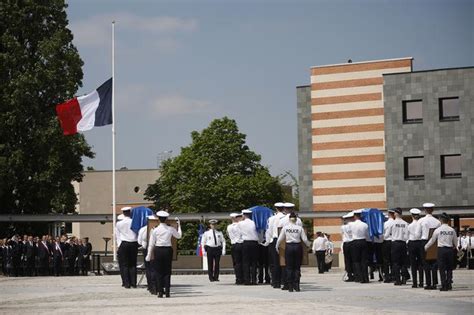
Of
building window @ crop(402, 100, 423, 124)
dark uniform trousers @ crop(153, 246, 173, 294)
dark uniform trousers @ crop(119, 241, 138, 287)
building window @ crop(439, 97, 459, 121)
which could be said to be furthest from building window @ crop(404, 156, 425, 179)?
dark uniform trousers @ crop(153, 246, 173, 294)

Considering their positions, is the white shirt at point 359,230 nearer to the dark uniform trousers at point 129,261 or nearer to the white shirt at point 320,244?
the dark uniform trousers at point 129,261

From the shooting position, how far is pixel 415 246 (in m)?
25.1

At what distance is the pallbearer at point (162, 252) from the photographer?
2227cm

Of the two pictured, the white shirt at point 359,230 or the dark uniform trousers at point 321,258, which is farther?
the dark uniform trousers at point 321,258

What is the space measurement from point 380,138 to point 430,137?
536cm

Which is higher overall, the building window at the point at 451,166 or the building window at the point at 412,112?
the building window at the point at 412,112

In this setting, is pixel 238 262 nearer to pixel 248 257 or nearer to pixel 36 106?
pixel 248 257

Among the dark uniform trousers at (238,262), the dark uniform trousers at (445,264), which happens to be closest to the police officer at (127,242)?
the dark uniform trousers at (238,262)

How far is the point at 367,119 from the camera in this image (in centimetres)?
6075

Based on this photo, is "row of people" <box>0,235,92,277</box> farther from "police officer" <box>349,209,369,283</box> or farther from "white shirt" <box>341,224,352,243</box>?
"police officer" <box>349,209,369,283</box>

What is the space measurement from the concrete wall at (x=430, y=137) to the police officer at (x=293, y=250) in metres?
31.9

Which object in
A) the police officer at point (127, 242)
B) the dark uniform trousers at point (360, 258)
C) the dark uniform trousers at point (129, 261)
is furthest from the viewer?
the dark uniform trousers at point (360, 258)

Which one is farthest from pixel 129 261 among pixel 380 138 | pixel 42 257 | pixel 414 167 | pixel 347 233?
pixel 380 138

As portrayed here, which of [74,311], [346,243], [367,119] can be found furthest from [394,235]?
[367,119]
